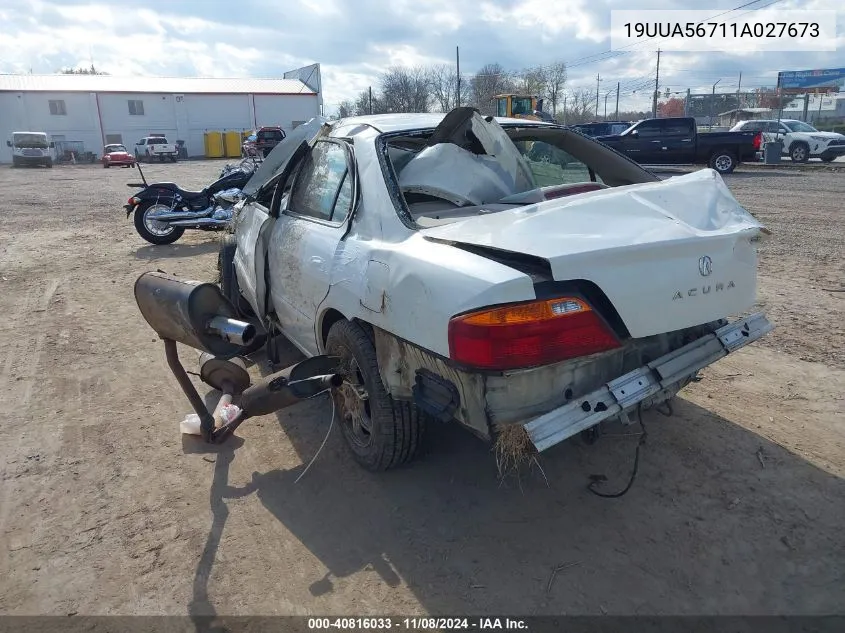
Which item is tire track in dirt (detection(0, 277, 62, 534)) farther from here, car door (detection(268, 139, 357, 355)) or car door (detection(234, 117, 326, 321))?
car door (detection(268, 139, 357, 355))

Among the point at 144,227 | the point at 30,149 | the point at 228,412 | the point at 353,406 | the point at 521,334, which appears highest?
the point at 30,149

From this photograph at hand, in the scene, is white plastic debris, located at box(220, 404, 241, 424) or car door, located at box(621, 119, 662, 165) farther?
car door, located at box(621, 119, 662, 165)

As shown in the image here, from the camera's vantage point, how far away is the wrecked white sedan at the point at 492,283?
7.47 ft

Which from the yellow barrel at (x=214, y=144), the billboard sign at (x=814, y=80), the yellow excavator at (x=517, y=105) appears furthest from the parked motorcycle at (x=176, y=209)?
the billboard sign at (x=814, y=80)

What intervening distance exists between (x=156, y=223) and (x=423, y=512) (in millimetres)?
8904

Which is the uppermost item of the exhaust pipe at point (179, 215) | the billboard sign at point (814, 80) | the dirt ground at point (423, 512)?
the billboard sign at point (814, 80)

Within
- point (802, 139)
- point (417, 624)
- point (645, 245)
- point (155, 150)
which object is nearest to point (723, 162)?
point (802, 139)

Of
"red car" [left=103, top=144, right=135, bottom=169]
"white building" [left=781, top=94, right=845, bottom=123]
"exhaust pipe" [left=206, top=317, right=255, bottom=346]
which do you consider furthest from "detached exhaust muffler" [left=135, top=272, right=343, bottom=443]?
"white building" [left=781, top=94, right=845, bottom=123]

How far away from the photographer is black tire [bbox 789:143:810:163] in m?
22.4

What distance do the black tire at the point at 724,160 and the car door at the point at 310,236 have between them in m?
18.5

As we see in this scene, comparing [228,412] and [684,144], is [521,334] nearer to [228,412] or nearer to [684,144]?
[228,412]

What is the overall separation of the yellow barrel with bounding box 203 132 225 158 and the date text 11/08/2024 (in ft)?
163

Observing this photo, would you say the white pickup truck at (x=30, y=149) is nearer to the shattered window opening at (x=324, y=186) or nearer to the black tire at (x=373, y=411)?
the shattered window opening at (x=324, y=186)

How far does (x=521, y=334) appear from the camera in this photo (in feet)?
7.27
